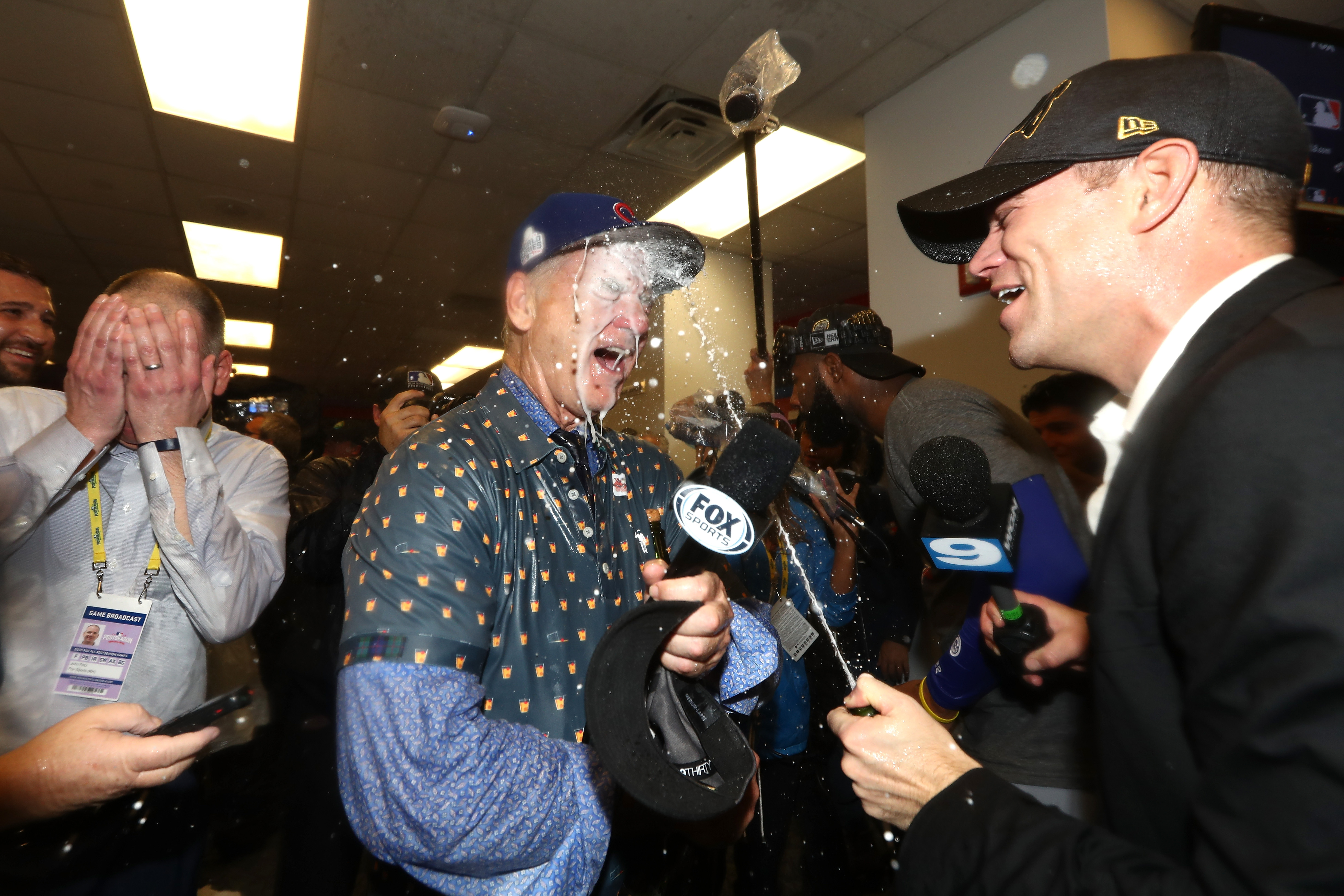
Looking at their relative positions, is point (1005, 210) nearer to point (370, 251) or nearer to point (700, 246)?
point (700, 246)

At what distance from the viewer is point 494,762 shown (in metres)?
0.93

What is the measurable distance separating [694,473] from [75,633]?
152cm

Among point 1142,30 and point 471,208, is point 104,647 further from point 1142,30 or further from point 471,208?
point 1142,30

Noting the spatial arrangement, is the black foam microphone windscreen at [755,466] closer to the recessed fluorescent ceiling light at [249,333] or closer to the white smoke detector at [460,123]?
the white smoke detector at [460,123]

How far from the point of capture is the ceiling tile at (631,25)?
3070 millimetres

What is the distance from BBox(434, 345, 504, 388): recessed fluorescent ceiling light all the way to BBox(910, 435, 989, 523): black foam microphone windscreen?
8541 mm

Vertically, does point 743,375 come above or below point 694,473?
above

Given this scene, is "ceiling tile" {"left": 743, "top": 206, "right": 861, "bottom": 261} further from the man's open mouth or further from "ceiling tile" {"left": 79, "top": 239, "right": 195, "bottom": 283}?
"ceiling tile" {"left": 79, "top": 239, "right": 195, "bottom": 283}

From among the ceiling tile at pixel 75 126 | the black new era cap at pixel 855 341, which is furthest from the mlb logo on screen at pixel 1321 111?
the ceiling tile at pixel 75 126

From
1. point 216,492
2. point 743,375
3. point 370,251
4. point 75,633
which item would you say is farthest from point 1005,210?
point 370,251

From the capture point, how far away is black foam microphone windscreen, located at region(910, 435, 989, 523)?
4.32 ft

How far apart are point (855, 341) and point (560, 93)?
2.32 metres

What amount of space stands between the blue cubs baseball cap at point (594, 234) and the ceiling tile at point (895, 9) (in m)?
2.41

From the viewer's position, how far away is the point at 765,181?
15.4 ft
